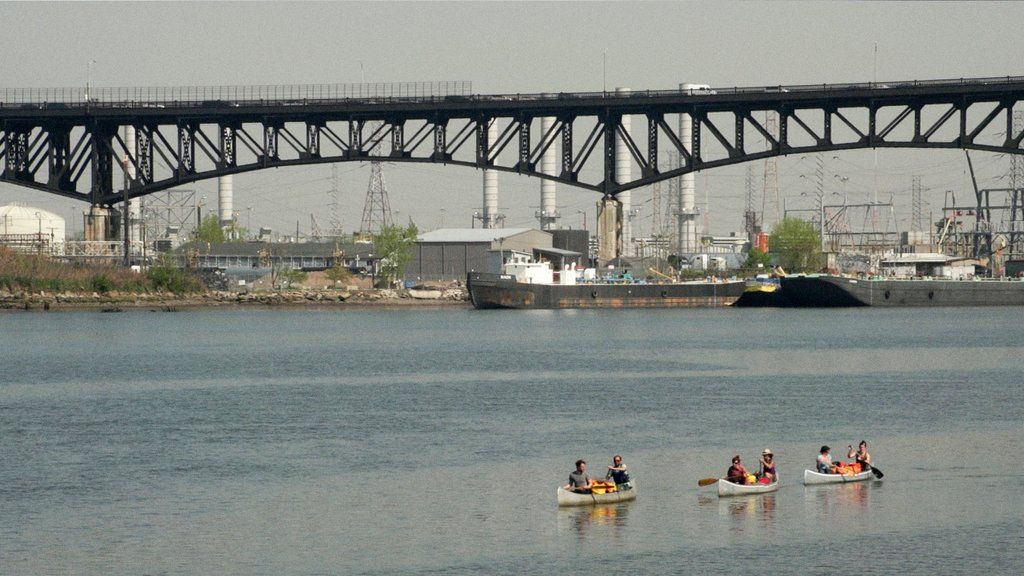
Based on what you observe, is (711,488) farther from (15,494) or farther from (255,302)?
(255,302)

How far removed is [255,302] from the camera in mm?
183250

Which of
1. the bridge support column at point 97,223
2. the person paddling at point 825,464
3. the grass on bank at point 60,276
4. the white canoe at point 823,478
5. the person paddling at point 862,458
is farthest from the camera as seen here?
the grass on bank at point 60,276

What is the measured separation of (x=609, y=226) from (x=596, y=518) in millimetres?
108076

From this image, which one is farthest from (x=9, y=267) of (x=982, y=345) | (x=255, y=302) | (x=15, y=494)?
(x=15, y=494)

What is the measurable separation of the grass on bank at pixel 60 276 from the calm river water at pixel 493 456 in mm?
53184

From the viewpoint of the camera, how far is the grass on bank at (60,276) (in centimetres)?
16325

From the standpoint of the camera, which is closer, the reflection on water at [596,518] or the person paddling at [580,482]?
the reflection on water at [596,518]

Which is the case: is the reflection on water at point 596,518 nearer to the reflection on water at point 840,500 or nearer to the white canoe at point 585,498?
the white canoe at point 585,498

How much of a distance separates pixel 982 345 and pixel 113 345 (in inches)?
2695

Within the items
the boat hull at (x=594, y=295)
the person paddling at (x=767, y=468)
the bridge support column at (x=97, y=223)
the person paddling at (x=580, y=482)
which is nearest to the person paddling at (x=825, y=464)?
the person paddling at (x=767, y=468)

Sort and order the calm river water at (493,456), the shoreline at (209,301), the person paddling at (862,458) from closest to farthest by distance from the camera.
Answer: the calm river water at (493,456) → the person paddling at (862,458) → the shoreline at (209,301)

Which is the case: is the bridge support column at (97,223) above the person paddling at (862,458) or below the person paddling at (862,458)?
above

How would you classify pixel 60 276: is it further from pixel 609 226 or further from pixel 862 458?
pixel 862 458

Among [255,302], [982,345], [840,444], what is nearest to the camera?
[840,444]
